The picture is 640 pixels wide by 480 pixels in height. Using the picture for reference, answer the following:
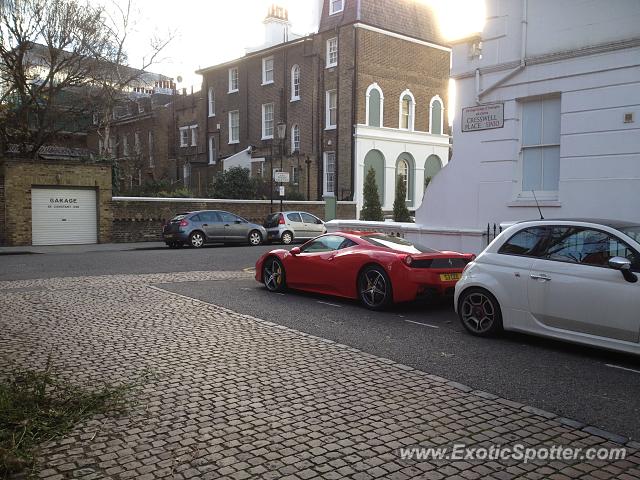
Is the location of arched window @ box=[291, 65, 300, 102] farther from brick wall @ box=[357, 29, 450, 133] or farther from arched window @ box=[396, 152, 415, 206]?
arched window @ box=[396, 152, 415, 206]

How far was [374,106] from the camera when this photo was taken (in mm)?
36312

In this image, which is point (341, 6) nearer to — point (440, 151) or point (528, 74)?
point (440, 151)

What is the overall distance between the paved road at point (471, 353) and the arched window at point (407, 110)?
28910 millimetres

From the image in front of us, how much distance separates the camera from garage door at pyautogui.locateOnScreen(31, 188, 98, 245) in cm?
2378

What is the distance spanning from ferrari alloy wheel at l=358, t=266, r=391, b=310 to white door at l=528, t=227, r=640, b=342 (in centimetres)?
256

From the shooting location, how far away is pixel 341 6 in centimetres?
3672

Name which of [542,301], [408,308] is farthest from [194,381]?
[408,308]

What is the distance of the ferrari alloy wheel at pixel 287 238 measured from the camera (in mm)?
25767

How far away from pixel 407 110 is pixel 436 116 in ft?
9.15

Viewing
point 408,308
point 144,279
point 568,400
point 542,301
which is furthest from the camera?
point 144,279

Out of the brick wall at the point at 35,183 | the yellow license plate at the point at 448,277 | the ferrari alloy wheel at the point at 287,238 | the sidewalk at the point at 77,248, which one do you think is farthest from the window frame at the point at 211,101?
the yellow license plate at the point at 448,277

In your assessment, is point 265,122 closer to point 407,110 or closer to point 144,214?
point 407,110

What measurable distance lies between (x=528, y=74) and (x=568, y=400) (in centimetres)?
831

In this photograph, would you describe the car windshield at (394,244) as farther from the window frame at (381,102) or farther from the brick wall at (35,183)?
the window frame at (381,102)
